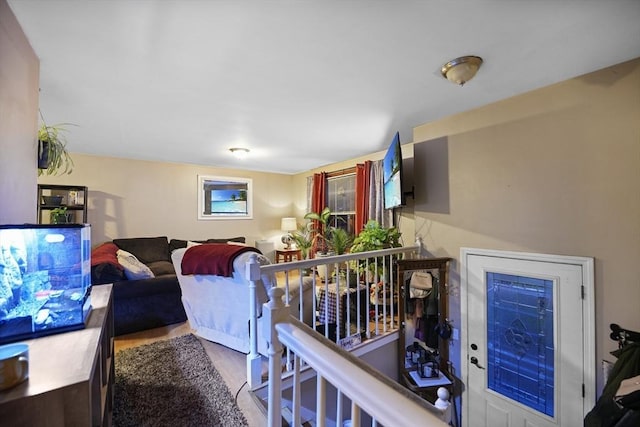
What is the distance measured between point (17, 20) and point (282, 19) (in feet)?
4.60

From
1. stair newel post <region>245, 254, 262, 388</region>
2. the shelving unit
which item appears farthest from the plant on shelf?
stair newel post <region>245, 254, 262, 388</region>

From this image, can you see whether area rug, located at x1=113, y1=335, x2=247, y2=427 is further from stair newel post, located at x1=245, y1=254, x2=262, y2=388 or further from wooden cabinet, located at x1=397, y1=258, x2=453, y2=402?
wooden cabinet, located at x1=397, y1=258, x2=453, y2=402

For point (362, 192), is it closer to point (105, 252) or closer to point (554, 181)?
point (554, 181)

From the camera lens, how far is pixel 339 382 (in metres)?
0.65

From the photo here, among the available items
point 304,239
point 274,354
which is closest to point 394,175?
point 274,354

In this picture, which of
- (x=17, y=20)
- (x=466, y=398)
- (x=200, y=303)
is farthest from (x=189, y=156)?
(x=466, y=398)

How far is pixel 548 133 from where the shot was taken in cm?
218

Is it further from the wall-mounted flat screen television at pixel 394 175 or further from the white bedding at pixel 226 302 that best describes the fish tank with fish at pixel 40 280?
the wall-mounted flat screen television at pixel 394 175

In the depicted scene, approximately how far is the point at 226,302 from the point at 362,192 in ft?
9.69

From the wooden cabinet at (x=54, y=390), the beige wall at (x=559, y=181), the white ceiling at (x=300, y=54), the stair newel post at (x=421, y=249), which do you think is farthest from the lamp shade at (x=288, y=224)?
the wooden cabinet at (x=54, y=390)

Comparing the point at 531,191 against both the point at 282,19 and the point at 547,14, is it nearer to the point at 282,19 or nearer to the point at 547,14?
the point at 547,14

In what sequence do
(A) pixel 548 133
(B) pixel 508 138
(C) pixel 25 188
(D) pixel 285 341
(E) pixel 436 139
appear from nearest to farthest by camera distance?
(D) pixel 285 341 → (C) pixel 25 188 → (A) pixel 548 133 → (B) pixel 508 138 → (E) pixel 436 139

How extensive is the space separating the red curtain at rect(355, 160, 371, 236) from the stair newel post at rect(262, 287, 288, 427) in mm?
3651

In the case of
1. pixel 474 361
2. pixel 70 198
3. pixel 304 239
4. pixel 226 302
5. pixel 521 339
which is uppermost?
pixel 70 198
